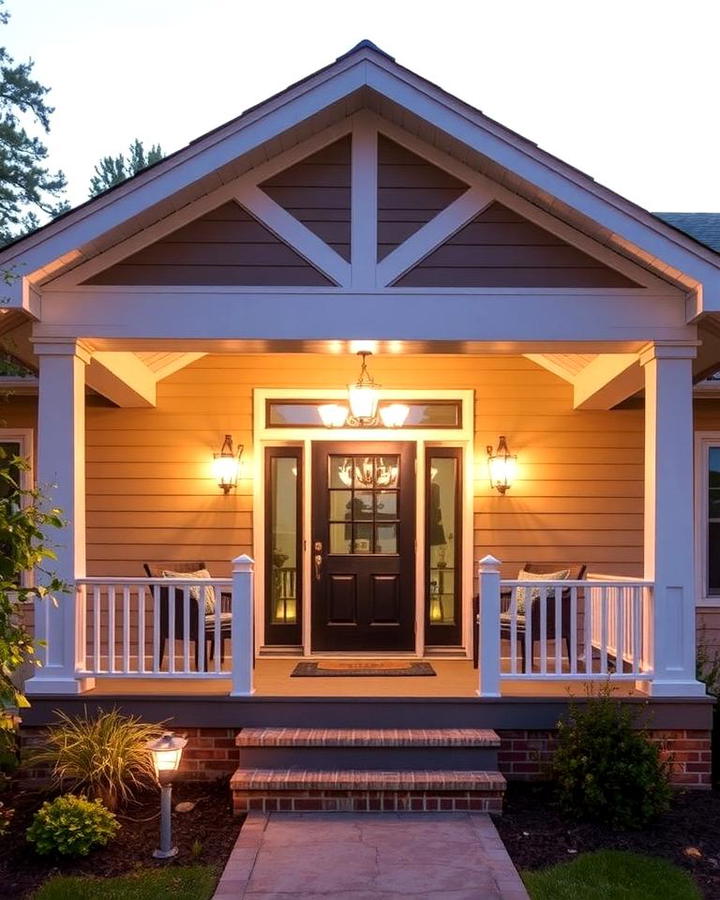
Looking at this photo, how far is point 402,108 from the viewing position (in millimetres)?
5211

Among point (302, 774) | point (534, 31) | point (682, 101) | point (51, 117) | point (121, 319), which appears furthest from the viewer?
point (51, 117)

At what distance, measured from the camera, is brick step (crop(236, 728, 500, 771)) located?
16.7 ft

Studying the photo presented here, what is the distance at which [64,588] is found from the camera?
3809 millimetres

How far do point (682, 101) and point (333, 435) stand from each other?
1660cm

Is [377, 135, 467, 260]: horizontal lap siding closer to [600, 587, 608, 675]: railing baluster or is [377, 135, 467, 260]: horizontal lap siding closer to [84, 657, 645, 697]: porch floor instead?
[600, 587, 608, 675]: railing baluster

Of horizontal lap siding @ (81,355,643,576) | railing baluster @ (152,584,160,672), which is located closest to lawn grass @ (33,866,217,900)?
railing baluster @ (152,584,160,672)

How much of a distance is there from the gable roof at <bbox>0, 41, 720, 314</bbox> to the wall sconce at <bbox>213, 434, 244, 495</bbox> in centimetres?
258

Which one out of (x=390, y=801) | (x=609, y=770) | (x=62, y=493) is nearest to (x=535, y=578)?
(x=609, y=770)

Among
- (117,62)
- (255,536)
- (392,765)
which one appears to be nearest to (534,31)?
(255,536)

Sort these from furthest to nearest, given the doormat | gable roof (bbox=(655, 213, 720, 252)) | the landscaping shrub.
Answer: gable roof (bbox=(655, 213, 720, 252)), the doormat, the landscaping shrub

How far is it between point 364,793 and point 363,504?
308cm

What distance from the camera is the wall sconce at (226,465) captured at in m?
7.38

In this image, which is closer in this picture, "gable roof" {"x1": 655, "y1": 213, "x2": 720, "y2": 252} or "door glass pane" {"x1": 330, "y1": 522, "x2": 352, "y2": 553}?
"door glass pane" {"x1": 330, "y1": 522, "x2": 352, "y2": 553}

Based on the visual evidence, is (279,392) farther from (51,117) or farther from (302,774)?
(51,117)
